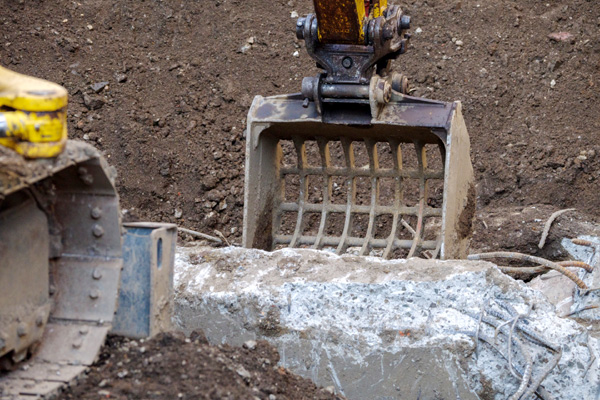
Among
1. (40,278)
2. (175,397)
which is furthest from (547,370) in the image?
(40,278)

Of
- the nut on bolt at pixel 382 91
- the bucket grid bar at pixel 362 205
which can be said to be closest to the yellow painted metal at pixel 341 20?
the nut on bolt at pixel 382 91

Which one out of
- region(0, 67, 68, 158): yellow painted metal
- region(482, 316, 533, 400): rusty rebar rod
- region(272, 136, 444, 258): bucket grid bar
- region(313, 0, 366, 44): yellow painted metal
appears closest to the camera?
region(0, 67, 68, 158): yellow painted metal

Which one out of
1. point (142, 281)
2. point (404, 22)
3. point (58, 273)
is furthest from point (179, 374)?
point (404, 22)

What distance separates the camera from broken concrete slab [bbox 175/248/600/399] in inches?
117

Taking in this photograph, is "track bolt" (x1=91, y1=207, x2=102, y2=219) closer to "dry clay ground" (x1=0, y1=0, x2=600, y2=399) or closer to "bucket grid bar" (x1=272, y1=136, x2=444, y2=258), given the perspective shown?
"bucket grid bar" (x1=272, y1=136, x2=444, y2=258)

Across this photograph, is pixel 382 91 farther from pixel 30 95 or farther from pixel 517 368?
pixel 30 95

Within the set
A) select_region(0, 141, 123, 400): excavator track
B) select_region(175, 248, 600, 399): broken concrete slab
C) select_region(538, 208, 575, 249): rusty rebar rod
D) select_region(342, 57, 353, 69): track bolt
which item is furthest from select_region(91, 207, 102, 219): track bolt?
select_region(538, 208, 575, 249): rusty rebar rod

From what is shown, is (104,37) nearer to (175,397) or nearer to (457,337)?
(457,337)

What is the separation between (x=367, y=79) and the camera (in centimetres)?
427

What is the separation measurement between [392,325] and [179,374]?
1095 millimetres

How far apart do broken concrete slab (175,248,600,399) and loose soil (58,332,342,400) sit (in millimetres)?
581

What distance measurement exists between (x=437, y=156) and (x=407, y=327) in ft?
9.98

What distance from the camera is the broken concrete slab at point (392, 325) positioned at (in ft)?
9.78

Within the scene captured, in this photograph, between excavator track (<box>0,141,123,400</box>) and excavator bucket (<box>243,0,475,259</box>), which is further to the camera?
excavator bucket (<box>243,0,475,259</box>)
